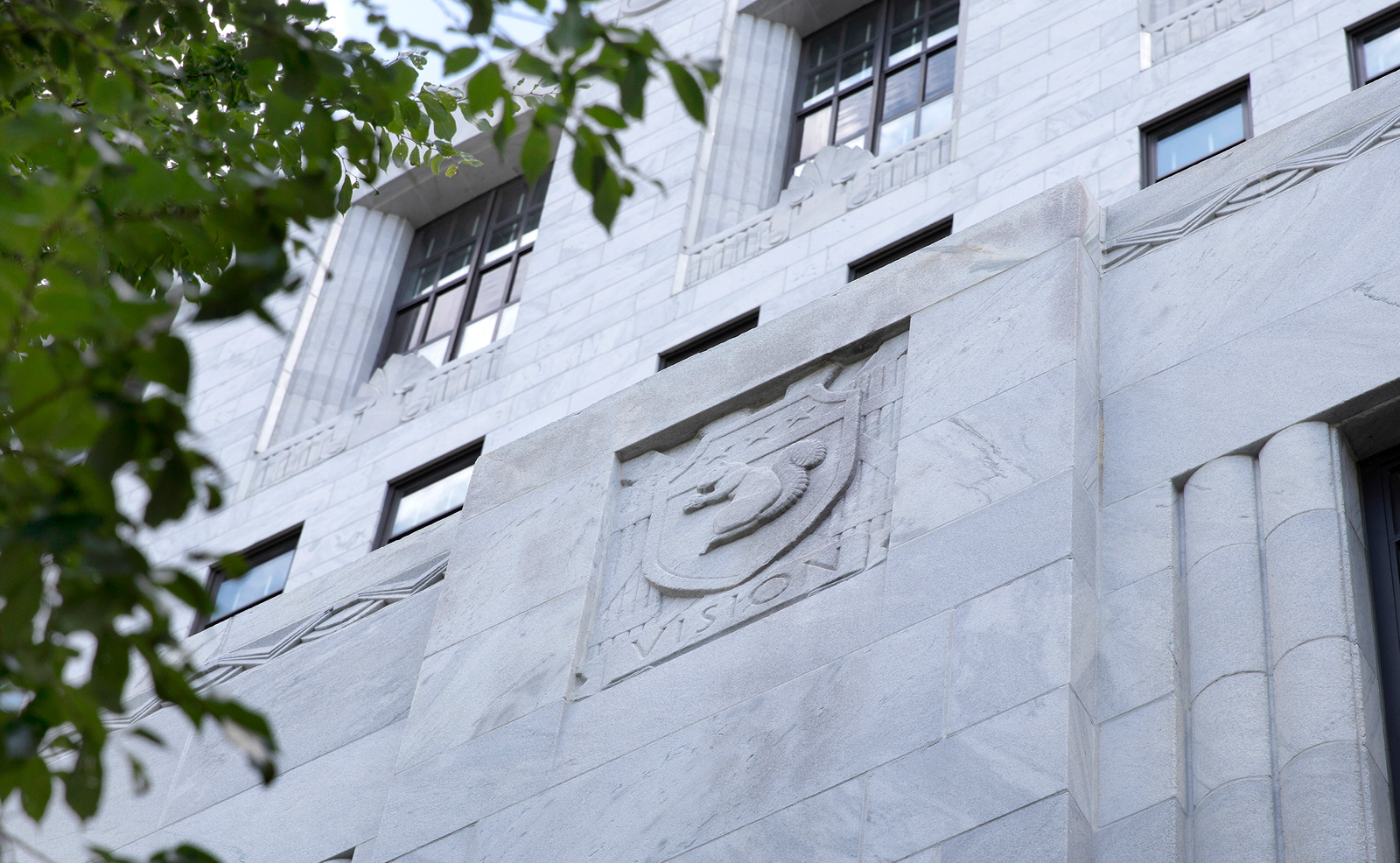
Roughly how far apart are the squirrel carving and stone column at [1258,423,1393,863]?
10.9 ft

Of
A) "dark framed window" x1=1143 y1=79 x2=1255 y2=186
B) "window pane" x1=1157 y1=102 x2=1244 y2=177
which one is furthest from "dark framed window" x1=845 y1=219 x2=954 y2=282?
"window pane" x1=1157 y1=102 x2=1244 y2=177

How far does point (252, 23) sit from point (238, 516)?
16.9 meters

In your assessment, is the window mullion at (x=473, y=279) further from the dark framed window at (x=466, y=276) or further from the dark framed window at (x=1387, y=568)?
the dark framed window at (x=1387, y=568)

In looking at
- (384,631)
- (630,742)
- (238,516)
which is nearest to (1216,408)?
(630,742)

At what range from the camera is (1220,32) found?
62.6 ft

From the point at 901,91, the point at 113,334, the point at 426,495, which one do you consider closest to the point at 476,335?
the point at 426,495

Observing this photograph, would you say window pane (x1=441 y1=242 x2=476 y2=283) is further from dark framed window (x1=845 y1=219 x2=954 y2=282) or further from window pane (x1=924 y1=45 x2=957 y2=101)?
dark framed window (x1=845 y1=219 x2=954 y2=282)

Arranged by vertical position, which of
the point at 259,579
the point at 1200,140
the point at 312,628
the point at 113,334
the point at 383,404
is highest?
the point at 1200,140

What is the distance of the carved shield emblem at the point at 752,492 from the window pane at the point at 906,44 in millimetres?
10383

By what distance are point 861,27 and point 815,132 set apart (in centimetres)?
198

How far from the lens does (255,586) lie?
2272 cm

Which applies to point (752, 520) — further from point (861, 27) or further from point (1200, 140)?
point (861, 27)

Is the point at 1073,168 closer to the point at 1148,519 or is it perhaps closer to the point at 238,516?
the point at 1148,519

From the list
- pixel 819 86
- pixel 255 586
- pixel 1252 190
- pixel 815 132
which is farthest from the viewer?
pixel 819 86
